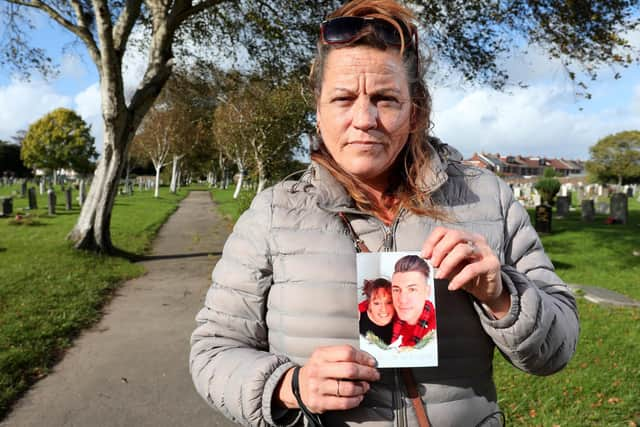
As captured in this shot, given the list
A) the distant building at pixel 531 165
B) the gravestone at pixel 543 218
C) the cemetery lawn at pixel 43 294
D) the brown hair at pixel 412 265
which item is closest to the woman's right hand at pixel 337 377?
the brown hair at pixel 412 265

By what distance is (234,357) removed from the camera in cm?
158

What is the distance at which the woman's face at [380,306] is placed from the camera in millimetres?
1423

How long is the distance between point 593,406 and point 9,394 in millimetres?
5460

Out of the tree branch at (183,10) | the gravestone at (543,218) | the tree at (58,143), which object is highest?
the tree at (58,143)

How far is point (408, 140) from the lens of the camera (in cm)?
182

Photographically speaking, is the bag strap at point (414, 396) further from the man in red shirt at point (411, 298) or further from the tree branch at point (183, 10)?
the tree branch at point (183, 10)

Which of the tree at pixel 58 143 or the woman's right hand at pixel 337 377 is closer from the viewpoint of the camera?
the woman's right hand at pixel 337 377

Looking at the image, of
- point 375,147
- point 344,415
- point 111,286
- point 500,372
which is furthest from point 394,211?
point 111,286

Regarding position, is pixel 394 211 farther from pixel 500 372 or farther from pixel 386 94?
pixel 500 372

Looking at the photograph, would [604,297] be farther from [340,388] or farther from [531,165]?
[531,165]

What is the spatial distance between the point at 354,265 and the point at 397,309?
23 centimetres

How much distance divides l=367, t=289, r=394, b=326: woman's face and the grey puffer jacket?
5.4 inches

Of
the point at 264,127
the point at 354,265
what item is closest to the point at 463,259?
the point at 354,265

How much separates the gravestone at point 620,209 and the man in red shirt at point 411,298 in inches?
835
